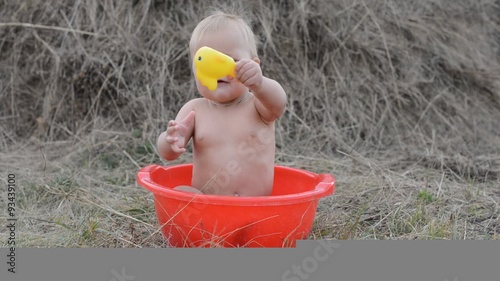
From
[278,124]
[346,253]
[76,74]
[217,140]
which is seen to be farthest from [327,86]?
[346,253]

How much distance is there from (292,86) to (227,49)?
4.18 feet

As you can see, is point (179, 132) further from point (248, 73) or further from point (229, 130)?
point (248, 73)

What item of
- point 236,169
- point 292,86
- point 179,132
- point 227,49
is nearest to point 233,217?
point 236,169

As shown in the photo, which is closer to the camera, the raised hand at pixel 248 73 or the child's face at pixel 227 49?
the raised hand at pixel 248 73

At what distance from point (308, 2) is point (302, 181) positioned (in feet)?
4.34

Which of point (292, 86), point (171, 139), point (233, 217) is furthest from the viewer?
point (292, 86)

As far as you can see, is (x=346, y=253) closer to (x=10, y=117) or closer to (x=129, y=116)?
(x=129, y=116)

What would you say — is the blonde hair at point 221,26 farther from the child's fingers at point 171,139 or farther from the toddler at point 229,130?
the child's fingers at point 171,139

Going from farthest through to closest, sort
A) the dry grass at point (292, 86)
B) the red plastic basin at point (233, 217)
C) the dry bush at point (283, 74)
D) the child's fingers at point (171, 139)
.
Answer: the dry bush at point (283, 74)
the dry grass at point (292, 86)
the child's fingers at point (171, 139)
the red plastic basin at point (233, 217)

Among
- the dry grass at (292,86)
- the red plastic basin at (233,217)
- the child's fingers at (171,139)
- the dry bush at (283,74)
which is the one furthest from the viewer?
the dry bush at (283,74)

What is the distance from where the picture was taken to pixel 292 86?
295 centimetres

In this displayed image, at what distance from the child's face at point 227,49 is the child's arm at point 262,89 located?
7 cm

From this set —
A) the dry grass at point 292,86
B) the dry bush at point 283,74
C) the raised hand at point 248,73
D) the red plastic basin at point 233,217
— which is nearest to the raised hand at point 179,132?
the red plastic basin at point 233,217

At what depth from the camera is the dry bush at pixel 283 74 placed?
113 inches
